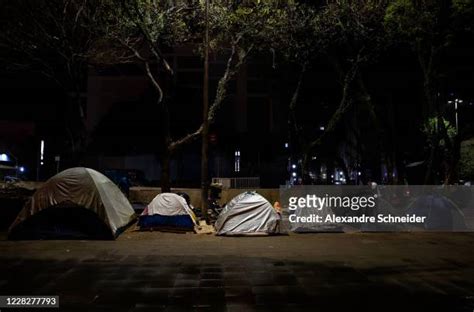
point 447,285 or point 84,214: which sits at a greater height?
point 84,214

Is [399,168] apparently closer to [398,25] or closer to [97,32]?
[398,25]

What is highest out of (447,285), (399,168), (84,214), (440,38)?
(440,38)

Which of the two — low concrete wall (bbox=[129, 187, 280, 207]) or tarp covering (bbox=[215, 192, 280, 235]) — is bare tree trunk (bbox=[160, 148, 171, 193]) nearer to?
low concrete wall (bbox=[129, 187, 280, 207])

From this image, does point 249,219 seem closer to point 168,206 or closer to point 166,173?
point 168,206

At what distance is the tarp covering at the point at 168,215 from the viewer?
15578mm

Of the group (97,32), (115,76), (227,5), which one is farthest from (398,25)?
(115,76)

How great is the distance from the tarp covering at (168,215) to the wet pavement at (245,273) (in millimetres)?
1177

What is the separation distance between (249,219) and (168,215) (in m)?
2.57

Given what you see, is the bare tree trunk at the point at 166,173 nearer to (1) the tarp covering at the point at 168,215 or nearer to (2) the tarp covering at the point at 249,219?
(1) the tarp covering at the point at 168,215

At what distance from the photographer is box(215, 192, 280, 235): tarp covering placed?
14.8 metres

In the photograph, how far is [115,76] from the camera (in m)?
42.2

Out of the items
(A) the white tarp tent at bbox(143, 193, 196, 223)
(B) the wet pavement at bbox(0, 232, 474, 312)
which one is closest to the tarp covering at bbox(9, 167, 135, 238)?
(B) the wet pavement at bbox(0, 232, 474, 312)

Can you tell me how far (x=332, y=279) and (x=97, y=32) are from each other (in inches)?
533

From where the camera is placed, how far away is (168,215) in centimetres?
1556
